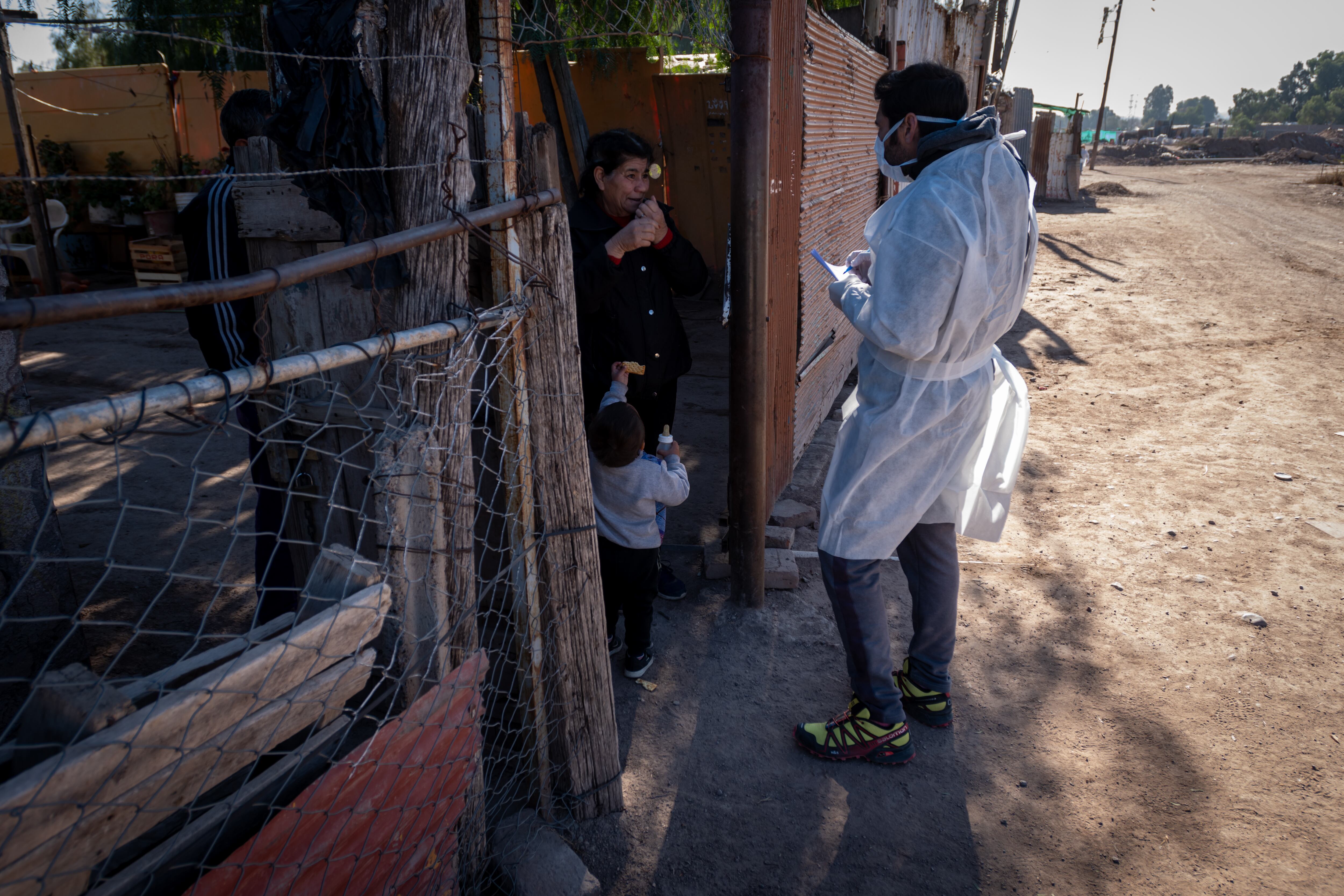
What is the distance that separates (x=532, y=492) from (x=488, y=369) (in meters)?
0.35

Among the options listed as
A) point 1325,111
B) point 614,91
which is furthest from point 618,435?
point 1325,111

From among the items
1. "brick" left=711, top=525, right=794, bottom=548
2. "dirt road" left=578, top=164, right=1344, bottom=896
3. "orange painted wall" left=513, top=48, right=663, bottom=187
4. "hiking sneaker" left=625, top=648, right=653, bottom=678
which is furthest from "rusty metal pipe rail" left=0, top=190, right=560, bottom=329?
"orange painted wall" left=513, top=48, right=663, bottom=187

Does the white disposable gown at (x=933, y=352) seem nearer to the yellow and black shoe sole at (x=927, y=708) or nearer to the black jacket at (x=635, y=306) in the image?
the yellow and black shoe sole at (x=927, y=708)

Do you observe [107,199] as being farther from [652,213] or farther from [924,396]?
[924,396]

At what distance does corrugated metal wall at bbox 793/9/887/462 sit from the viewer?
13.3 ft

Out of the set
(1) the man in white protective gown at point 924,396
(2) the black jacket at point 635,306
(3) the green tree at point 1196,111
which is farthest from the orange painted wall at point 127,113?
(3) the green tree at point 1196,111

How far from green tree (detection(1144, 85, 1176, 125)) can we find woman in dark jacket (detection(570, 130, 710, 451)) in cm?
17106

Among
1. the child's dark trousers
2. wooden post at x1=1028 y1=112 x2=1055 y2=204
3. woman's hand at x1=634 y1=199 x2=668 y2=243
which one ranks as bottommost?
the child's dark trousers

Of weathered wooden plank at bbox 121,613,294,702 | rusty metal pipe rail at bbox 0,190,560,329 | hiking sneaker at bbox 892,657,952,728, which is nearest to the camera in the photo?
rusty metal pipe rail at bbox 0,190,560,329

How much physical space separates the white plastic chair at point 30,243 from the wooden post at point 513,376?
990 centimetres

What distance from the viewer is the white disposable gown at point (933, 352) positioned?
7.37 feet

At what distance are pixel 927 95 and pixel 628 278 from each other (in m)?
1.22

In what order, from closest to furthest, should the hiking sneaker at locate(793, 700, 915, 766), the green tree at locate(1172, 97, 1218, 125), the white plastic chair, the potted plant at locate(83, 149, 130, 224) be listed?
the hiking sneaker at locate(793, 700, 915, 766)
the white plastic chair
the potted plant at locate(83, 149, 130, 224)
the green tree at locate(1172, 97, 1218, 125)

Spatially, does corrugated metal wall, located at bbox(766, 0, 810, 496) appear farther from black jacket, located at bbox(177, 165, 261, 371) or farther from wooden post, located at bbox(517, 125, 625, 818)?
black jacket, located at bbox(177, 165, 261, 371)
